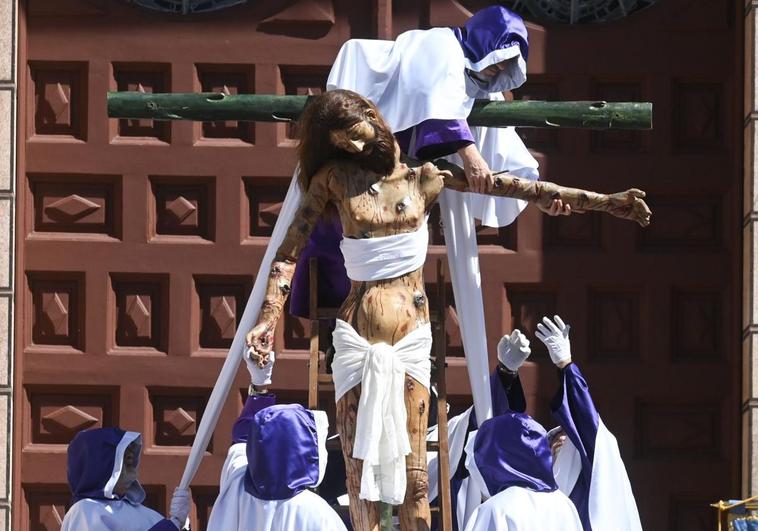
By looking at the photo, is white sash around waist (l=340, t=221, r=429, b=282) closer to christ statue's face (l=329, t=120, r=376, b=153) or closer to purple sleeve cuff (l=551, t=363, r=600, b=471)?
christ statue's face (l=329, t=120, r=376, b=153)

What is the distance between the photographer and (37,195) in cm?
930

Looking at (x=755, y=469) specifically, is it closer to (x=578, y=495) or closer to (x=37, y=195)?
(x=578, y=495)

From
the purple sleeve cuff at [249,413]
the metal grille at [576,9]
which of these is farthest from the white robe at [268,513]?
the metal grille at [576,9]

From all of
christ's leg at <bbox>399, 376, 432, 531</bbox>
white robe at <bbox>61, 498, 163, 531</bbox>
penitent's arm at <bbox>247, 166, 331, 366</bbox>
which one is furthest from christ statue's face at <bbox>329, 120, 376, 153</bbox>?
white robe at <bbox>61, 498, 163, 531</bbox>

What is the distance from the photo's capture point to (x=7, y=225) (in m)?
9.11

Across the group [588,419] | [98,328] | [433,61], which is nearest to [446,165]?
[433,61]

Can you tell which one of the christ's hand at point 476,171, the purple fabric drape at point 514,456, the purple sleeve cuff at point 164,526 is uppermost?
the christ's hand at point 476,171

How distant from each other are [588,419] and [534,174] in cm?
96

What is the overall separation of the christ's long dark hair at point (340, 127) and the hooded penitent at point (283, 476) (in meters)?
0.91

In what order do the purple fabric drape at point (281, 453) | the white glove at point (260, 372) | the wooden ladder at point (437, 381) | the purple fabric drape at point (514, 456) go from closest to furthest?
the purple fabric drape at point (281, 453) → the purple fabric drape at point (514, 456) → the wooden ladder at point (437, 381) → the white glove at point (260, 372)

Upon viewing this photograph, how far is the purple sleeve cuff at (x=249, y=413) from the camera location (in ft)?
25.5

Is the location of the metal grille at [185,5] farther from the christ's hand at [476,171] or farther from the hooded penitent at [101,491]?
the hooded penitent at [101,491]

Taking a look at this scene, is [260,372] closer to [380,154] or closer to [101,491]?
[101,491]

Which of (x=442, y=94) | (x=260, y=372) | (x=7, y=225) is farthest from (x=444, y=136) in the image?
(x=7, y=225)
